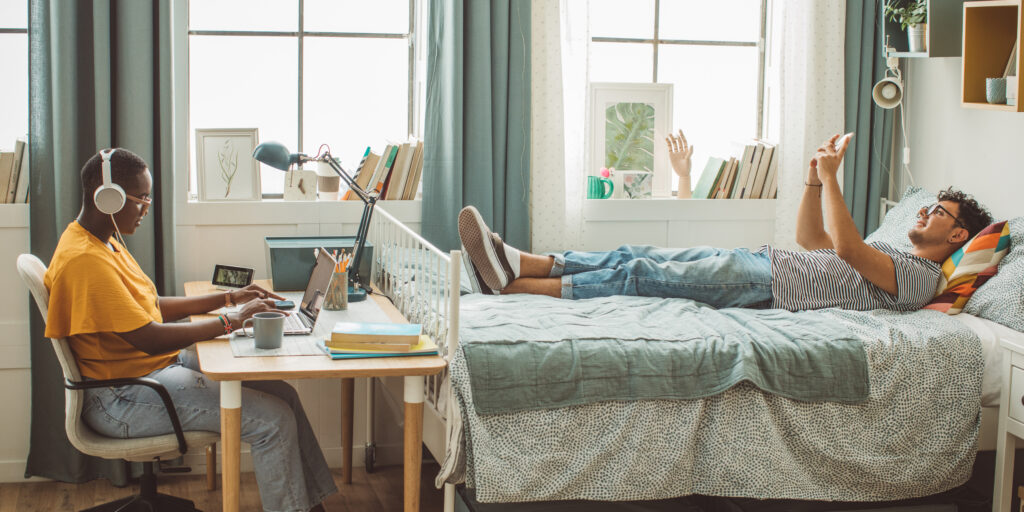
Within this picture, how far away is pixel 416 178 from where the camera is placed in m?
3.20

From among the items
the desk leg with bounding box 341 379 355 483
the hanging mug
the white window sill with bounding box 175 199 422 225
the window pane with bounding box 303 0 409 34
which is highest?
the window pane with bounding box 303 0 409 34

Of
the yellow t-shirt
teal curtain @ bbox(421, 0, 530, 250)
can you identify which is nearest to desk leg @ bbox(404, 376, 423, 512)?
the yellow t-shirt

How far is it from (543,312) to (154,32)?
1.48 meters

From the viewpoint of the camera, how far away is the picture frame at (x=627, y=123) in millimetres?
3482

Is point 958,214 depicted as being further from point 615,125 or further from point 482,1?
point 482,1

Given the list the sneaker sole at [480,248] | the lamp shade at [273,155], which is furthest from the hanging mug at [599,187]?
the lamp shade at [273,155]

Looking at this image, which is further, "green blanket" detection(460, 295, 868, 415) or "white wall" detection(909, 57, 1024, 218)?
"white wall" detection(909, 57, 1024, 218)

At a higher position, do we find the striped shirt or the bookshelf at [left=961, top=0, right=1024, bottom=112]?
the bookshelf at [left=961, top=0, right=1024, bottom=112]

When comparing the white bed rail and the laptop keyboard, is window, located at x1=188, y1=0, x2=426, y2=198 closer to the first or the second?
the white bed rail

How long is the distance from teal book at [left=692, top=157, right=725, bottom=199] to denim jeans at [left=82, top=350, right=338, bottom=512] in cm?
190

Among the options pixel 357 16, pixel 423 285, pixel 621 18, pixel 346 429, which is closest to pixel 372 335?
pixel 423 285

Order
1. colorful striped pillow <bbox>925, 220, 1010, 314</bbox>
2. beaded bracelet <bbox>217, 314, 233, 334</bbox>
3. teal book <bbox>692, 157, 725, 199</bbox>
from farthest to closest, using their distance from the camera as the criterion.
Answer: teal book <bbox>692, 157, 725, 199</bbox> → colorful striped pillow <bbox>925, 220, 1010, 314</bbox> → beaded bracelet <bbox>217, 314, 233, 334</bbox>

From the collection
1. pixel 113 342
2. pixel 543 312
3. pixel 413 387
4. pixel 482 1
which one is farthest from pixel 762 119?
pixel 113 342

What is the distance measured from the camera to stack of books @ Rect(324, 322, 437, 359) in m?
2.03
